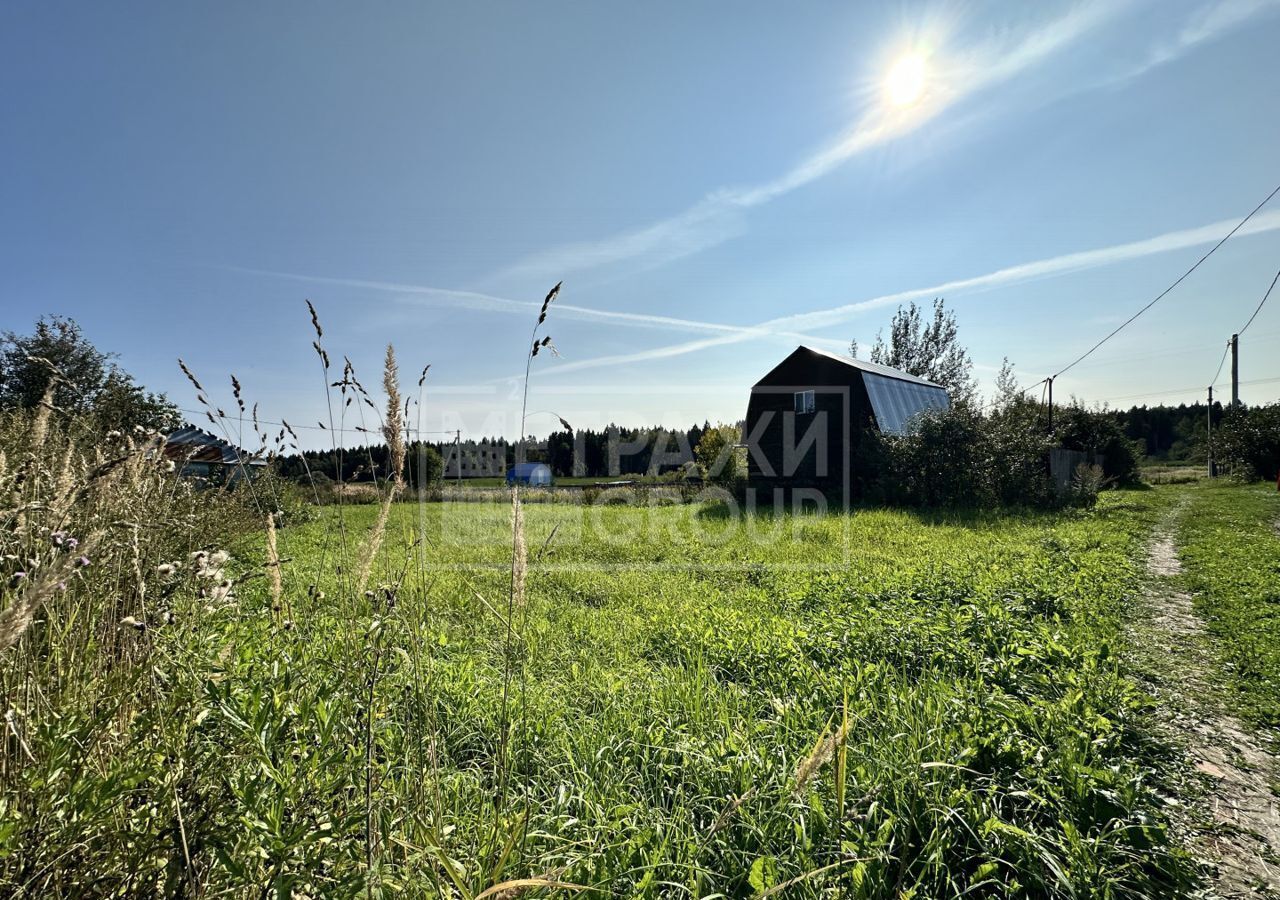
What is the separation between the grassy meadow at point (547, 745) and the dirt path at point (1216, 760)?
164 millimetres

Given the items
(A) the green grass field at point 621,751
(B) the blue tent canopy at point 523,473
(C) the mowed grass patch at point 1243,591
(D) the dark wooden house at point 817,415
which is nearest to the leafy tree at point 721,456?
(D) the dark wooden house at point 817,415

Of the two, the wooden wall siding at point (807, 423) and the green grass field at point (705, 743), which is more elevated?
the wooden wall siding at point (807, 423)

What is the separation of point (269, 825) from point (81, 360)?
27.1 m

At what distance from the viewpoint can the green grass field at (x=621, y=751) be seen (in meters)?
1.28

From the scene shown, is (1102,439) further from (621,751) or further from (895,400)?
(621,751)

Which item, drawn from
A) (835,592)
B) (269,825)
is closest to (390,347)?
(269,825)

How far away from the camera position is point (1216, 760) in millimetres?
2590

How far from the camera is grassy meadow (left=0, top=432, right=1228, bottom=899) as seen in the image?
1.28 m

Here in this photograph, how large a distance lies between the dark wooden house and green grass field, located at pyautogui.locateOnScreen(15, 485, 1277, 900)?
37.7 ft

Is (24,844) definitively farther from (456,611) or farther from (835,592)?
(835,592)

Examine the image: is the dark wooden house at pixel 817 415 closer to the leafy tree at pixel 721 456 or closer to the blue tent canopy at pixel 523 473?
the leafy tree at pixel 721 456

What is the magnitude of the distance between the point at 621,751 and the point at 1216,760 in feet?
9.74

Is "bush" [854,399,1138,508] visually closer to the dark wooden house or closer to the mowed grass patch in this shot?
the dark wooden house

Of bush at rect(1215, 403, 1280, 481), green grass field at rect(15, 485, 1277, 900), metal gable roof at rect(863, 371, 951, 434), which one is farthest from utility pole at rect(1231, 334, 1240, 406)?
green grass field at rect(15, 485, 1277, 900)
